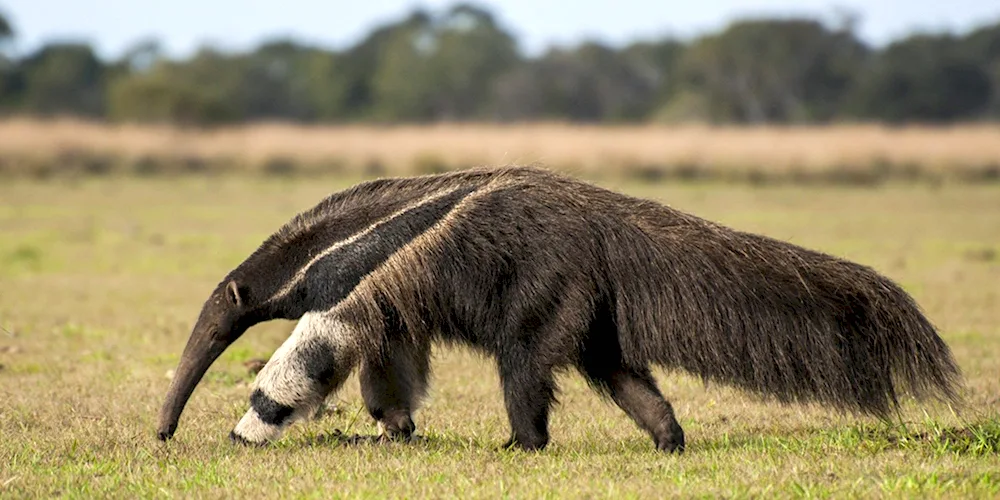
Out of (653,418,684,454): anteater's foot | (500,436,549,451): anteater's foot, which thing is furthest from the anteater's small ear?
(653,418,684,454): anteater's foot

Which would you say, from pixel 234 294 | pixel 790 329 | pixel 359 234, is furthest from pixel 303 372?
pixel 790 329

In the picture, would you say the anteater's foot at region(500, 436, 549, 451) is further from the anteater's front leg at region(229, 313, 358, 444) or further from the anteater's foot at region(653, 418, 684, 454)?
the anteater's front leg at region(229, 313, 358, 444)

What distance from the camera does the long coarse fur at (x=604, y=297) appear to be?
574 cm

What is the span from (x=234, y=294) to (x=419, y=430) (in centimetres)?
139

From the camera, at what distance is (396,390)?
6.42 meters

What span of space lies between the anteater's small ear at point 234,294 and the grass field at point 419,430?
687 millimetres

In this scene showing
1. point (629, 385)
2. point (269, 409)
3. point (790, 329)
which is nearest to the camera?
point (790, 329)

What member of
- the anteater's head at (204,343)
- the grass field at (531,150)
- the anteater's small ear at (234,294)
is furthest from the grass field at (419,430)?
the grass field at (531,150)

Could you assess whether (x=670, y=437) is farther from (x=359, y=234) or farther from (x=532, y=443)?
(x=359, y=234)

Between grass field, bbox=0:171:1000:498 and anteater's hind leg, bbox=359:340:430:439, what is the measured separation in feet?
0.52

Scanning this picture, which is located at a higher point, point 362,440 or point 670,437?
point 670,437

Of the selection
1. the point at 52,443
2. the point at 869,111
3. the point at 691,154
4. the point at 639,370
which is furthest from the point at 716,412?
the point at 869,111

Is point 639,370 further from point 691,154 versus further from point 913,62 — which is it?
point 913,62

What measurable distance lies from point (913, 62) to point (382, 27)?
1463 inches
